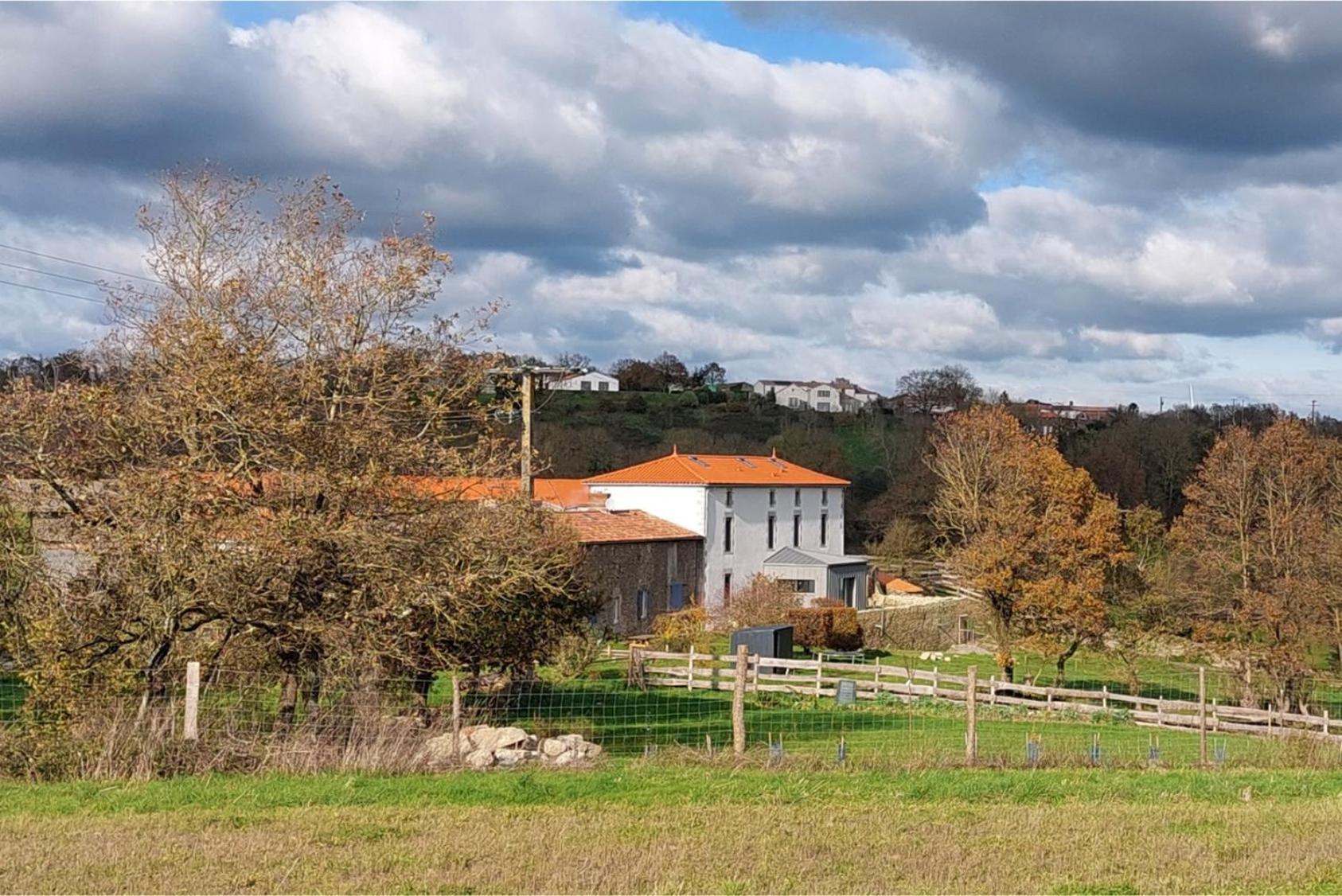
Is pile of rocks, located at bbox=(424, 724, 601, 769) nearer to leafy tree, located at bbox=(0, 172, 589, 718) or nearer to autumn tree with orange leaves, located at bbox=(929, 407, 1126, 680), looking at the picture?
leafy tree, located at bbox=(0, 172, 589, 718)

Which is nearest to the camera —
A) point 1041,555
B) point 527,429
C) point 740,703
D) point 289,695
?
point 740,703

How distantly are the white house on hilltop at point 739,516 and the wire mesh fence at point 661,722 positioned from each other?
19338 millimetres

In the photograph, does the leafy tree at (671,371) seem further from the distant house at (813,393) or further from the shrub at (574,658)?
the shrub at (574,658)

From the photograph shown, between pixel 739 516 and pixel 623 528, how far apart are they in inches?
352

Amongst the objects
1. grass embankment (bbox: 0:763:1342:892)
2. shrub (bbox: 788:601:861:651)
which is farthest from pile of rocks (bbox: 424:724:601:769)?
shrub (bbox: 788:601:861:651)

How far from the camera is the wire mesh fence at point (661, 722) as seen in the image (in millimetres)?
11906

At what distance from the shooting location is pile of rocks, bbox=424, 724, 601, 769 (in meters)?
12.6

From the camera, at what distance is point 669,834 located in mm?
9523

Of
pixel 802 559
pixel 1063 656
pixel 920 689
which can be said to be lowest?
pixel 920 689

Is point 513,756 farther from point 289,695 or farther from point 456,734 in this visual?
point 289,695

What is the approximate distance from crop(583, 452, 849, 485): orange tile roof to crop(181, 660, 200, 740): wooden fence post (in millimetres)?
44512

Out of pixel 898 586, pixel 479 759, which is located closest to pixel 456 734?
pixel 479 759

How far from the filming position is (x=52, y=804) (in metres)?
10.2

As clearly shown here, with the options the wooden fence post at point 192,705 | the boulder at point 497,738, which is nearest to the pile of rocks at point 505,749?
the boulder at point 497,738
